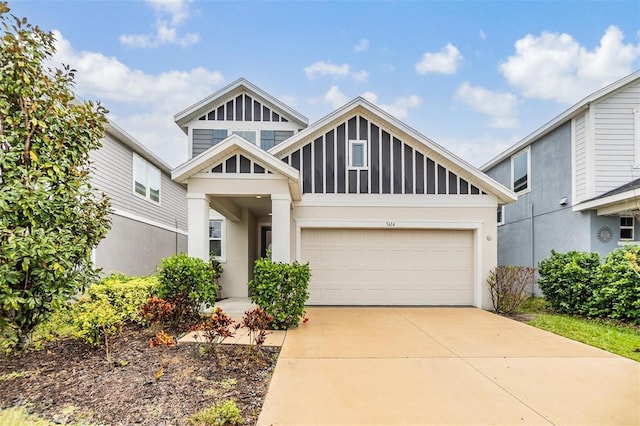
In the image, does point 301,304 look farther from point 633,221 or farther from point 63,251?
point 633,221

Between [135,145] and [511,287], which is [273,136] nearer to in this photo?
[135,145]

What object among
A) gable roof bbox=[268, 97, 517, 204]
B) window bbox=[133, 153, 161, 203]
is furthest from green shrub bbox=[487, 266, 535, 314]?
window bbox=[133, 153, 161, 203]

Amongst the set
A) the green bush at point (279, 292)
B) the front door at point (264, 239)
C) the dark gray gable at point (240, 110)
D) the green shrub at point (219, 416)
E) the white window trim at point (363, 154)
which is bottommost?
the green shrub at point (219, 416)

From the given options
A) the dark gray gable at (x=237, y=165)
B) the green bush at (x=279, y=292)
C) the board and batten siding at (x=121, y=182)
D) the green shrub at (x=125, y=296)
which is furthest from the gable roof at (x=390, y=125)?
the board and batten siding at (x=121, y=182)

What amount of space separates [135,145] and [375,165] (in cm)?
833

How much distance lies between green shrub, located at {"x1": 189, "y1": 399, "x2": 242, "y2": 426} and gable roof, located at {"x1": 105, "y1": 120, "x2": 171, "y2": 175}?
9503 mm

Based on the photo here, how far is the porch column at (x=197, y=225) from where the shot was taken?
25.5 ft

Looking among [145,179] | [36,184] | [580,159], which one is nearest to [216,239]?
[145,179]

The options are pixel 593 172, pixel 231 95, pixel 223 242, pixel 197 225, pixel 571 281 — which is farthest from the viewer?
pixel 231 95

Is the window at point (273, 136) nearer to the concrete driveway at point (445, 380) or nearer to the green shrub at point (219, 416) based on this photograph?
the concrete driveway at point (445, 380)

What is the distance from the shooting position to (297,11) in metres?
11.0

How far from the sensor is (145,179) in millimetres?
13367

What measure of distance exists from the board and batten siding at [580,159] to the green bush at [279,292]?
9631mm

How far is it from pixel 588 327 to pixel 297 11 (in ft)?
38.4
